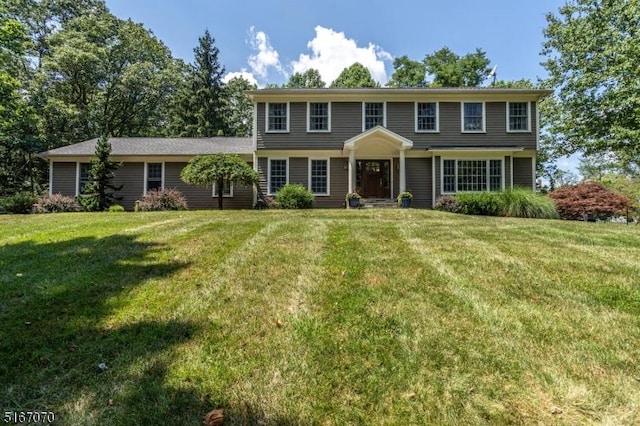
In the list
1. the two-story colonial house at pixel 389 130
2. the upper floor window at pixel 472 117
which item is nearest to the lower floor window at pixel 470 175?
the two-story colonial house at pixel 389 130

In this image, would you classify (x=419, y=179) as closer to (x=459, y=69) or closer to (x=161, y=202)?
(x=161, y=202)

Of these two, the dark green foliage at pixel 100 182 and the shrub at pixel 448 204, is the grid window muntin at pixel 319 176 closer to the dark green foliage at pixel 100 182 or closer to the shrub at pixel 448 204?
the shrub at pixel 448 204

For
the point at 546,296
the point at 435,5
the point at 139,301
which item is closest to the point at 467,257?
the point at 546,296

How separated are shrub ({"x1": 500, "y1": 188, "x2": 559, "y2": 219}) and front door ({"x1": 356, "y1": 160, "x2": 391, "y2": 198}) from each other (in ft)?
18.2

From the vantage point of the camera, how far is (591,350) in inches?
114

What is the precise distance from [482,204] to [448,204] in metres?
1.58

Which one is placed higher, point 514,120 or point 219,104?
point 219,104

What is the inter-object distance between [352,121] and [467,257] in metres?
12.4

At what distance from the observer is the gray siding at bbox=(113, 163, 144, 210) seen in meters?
17.6

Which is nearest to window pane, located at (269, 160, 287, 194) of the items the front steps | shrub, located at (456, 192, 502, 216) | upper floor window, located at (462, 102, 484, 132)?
the front steps

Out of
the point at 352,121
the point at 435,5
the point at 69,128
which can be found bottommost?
the point at 352,121

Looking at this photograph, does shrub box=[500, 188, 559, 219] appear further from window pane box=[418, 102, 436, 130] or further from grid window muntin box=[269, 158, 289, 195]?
grid window muntin box=[269, 158, 289, 195]

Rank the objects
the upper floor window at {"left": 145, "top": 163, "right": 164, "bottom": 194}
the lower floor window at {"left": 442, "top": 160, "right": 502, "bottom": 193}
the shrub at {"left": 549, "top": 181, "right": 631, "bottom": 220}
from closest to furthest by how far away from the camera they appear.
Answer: the shrub at {"left": 549, "top": 181, "right": 631, "bottom": 220} < the lower floor window at {"left": 442, "top": 160, "right": 502, "bottom": 193} < the upper floor window at {"left": 145, "top": 163, "right": 164, "bottom": 194}

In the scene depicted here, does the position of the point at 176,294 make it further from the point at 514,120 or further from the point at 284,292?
the point at 514,120
